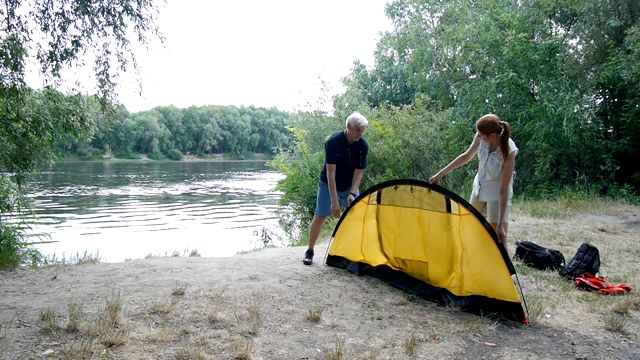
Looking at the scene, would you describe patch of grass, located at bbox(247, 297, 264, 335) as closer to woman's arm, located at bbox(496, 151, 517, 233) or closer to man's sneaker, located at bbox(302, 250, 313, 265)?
man's sneaker, located at bbox(302, 250, 313, 265)

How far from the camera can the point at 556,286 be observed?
18.7 ft

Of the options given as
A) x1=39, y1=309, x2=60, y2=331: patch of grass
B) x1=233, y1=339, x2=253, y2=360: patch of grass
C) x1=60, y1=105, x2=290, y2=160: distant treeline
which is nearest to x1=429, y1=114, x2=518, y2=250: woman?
x1=233, y1=339, x2=253, y2=360: patch of grass

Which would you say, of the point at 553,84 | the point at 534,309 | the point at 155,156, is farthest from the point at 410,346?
the point at 155,156

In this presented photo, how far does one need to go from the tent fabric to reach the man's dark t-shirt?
316 millimetres

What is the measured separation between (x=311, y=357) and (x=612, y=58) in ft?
49.1

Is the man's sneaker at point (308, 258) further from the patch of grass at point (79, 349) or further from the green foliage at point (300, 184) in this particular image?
the green foliage at point (300, 184)

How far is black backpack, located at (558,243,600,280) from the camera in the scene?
19.4 ft

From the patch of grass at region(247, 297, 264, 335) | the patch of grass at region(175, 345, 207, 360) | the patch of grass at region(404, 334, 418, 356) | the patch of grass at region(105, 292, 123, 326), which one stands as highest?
the patch of grass at region(105, 292, 123, 326)

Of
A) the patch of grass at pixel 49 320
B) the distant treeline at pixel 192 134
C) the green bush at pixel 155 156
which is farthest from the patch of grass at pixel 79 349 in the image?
the green bush at pixel 155 156

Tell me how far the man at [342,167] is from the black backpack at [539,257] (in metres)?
2.52

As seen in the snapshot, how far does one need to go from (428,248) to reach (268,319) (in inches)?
81.8

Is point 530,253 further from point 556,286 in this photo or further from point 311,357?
point 311,357

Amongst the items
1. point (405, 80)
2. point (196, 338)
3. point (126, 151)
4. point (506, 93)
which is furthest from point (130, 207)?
point (126, 151)

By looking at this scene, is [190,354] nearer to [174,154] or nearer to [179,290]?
[179,290]
